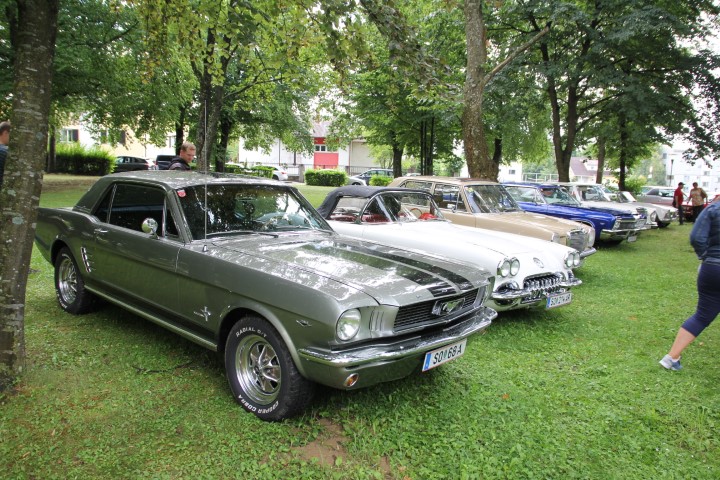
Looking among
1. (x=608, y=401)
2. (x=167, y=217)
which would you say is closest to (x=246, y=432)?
(x=167, y=217)

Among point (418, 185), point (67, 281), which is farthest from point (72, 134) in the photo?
point (67, 281)

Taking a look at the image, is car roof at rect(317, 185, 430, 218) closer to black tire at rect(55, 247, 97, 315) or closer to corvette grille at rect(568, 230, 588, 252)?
black tire at rect(55, 247, 97, 315)

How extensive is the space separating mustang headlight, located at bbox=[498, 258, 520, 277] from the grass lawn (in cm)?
71

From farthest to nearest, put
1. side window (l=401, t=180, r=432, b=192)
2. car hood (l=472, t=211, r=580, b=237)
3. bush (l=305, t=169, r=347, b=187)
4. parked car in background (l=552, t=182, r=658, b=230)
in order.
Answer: bush (l=305, t=169, r=347, b=187) → parked car in background (l=552, t=182, r=658, b=230) → side window (l=401, t=180, r=432, b=192) → car hood (l=472, t=211, r=580, b=237)

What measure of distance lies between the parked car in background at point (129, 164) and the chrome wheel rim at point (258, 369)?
3039cm

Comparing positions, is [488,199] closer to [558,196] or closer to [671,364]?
[671,364]

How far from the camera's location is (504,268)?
5281mm

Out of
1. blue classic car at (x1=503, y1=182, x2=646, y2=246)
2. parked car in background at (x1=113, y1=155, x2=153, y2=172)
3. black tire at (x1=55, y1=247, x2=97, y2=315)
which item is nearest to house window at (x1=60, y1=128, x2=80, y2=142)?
parked car in background at (x1=113, y1=155, x2=153, y2=172)

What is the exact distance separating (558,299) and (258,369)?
379 centimetres

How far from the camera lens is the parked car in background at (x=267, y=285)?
9.55 feet

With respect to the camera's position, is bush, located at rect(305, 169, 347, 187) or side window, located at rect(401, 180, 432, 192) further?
bush, located at rect(305, 169, 347, 187)

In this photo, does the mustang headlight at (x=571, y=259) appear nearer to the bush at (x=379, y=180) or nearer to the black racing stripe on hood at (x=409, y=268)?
the black racing stripe on hood at (x=409, y=268)

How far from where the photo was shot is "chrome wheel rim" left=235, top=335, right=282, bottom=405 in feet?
10.5

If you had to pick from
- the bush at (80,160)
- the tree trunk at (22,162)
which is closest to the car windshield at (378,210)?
the tree trunk at (22,162)
